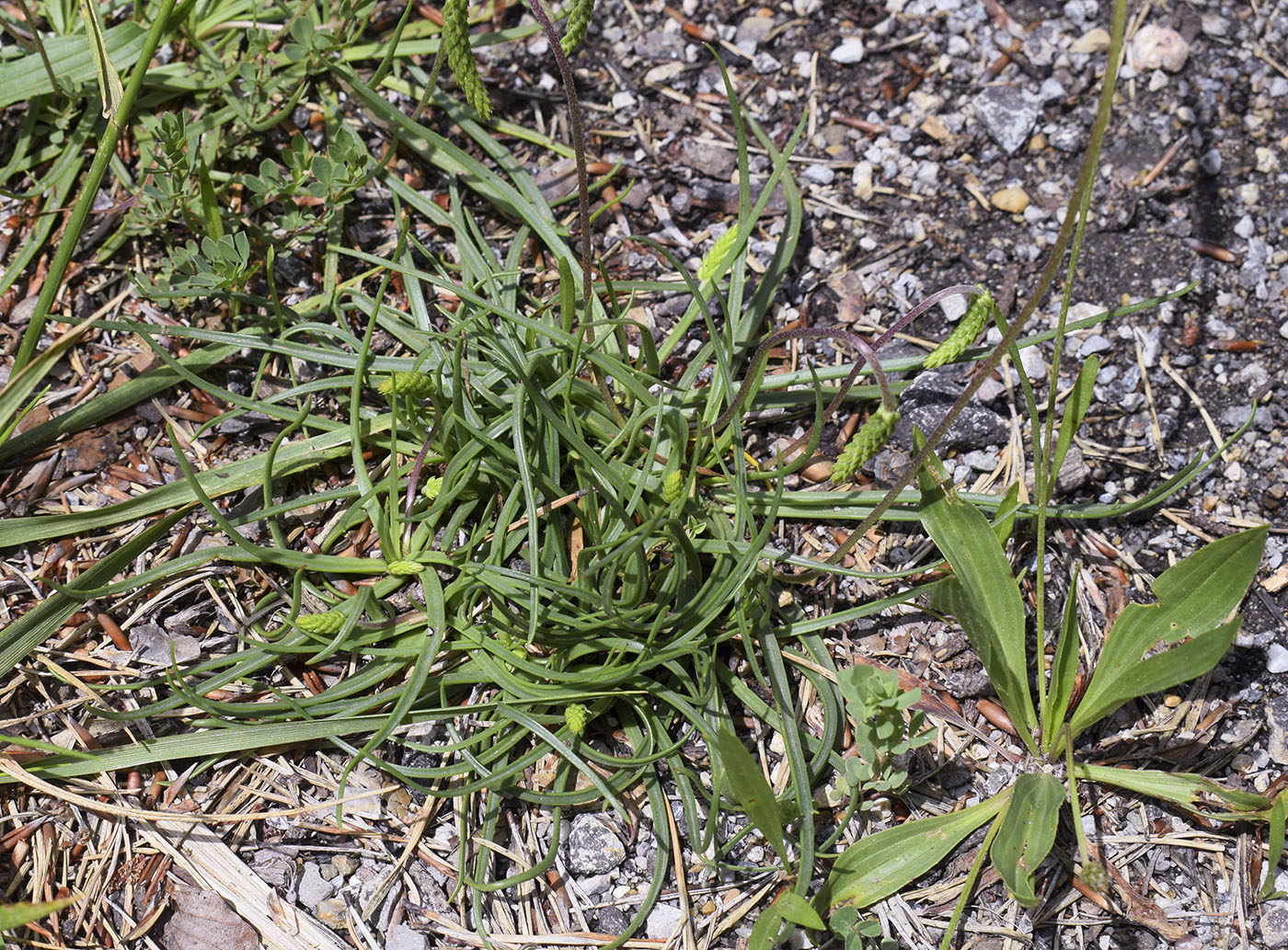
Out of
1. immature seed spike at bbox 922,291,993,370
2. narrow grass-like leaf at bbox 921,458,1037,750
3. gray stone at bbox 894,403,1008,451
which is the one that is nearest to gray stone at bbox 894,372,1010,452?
gray stone at bbox 894,403,1008,451

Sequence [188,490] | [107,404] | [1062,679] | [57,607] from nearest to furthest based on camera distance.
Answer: [1062,679], [57,607], [188,490], [107,404]

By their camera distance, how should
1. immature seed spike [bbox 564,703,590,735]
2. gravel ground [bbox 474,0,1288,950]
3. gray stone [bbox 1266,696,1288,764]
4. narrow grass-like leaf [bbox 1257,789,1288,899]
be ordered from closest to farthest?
narrow grass-like leaf [bbox 1257,789,1288,899]
immature seed spike [bbox 564,703,590,735]
gray stone [bbox 1266,696,1288,764]
gravel ground [bbox 474,0,1288,950]

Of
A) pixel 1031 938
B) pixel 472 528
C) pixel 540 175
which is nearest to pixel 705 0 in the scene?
pixel 540 175

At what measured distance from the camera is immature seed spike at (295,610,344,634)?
81.3 inches

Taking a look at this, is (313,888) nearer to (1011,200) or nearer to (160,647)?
(160,647)

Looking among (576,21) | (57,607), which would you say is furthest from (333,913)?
(576,21)

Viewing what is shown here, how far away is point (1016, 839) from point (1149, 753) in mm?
568

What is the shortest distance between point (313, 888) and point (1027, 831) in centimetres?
153

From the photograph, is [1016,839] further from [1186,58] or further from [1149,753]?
[1186,58]

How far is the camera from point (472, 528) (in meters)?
2.45

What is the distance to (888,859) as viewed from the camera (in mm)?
2070

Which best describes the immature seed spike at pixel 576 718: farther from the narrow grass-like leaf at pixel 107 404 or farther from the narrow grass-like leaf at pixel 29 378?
the narrow grass-like leaf at pixel 29 378

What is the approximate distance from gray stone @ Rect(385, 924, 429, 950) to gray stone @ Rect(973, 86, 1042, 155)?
2.72m

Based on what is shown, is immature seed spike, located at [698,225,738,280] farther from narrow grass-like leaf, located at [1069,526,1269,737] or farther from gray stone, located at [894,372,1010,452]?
narrow grass-like leaf, located at [1069,526,1269,737]
